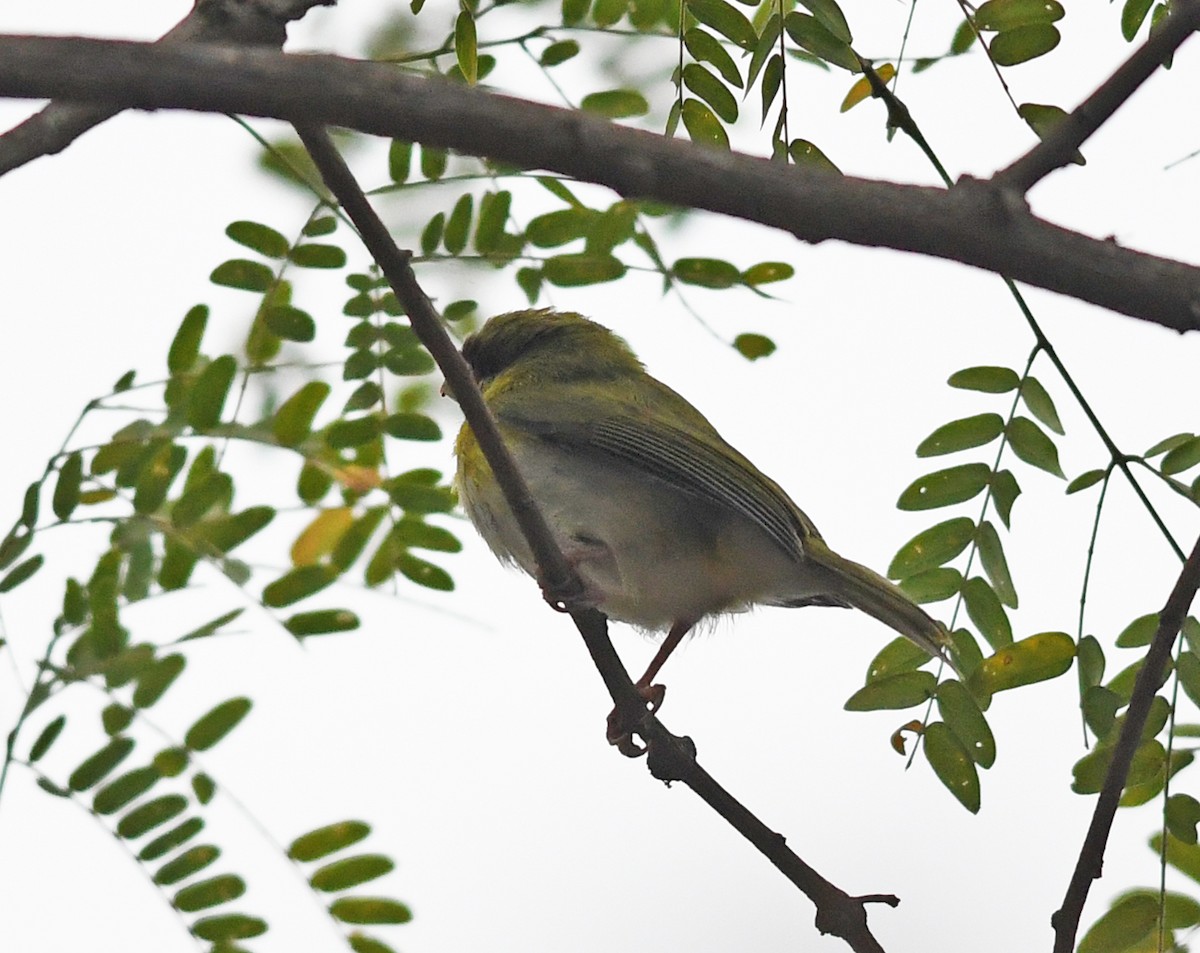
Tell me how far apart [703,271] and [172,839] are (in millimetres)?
1989

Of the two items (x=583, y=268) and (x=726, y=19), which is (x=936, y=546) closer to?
(x=583, y=268)

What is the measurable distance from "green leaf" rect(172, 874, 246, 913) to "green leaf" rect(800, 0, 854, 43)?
228 centimetres

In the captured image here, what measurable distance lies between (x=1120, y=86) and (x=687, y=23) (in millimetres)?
1465

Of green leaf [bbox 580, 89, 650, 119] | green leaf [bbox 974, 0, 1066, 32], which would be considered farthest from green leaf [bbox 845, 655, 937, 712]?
green leaf [bbox 580, 89, 650, 119]

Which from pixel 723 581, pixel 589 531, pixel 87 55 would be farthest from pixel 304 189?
pixel 87 55

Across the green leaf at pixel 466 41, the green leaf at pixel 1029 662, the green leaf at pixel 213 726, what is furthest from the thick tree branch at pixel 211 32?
the green leaf at pixel 1029 662

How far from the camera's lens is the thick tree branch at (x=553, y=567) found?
2.76 meters

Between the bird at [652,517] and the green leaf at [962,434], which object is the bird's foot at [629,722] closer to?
the bird at [652,517]

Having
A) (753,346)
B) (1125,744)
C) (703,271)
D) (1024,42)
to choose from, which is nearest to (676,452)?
(753,346)

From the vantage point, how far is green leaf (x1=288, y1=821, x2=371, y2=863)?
3641mm

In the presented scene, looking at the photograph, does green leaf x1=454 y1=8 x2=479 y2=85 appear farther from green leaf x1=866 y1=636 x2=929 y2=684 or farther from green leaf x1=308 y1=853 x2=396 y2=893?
green leaf x1=308 y1=853 x2=396 y2=893

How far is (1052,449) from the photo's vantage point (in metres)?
3.50

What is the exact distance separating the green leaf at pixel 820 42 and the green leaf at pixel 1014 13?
1.36 ft

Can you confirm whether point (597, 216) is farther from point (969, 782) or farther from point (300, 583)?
point (969, 782)
